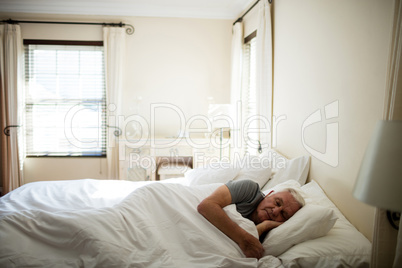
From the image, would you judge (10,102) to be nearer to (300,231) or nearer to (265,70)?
(265,70)

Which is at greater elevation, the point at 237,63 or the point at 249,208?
the point at 237,63

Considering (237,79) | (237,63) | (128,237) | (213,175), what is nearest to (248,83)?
(237,79)

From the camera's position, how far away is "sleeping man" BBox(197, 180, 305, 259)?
5.09 feet

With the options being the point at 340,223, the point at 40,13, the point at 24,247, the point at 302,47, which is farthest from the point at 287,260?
the point at 40,13

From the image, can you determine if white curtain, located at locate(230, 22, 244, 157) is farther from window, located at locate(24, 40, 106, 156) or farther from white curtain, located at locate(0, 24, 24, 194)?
white curtain, located at locate(0, 24, 24, 194)

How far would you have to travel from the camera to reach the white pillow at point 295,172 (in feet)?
7.55

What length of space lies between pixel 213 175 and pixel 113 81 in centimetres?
232

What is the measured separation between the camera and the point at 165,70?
4258 mm

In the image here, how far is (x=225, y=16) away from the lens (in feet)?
13.8

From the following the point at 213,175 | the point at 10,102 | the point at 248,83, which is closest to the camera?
the point at 213,175

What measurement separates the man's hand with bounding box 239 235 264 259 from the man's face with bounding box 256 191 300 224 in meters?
A: 0.24

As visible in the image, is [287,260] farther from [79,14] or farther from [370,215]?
[79,14]

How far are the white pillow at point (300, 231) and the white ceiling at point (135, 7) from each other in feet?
10.1

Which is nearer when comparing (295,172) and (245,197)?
(245,197)
